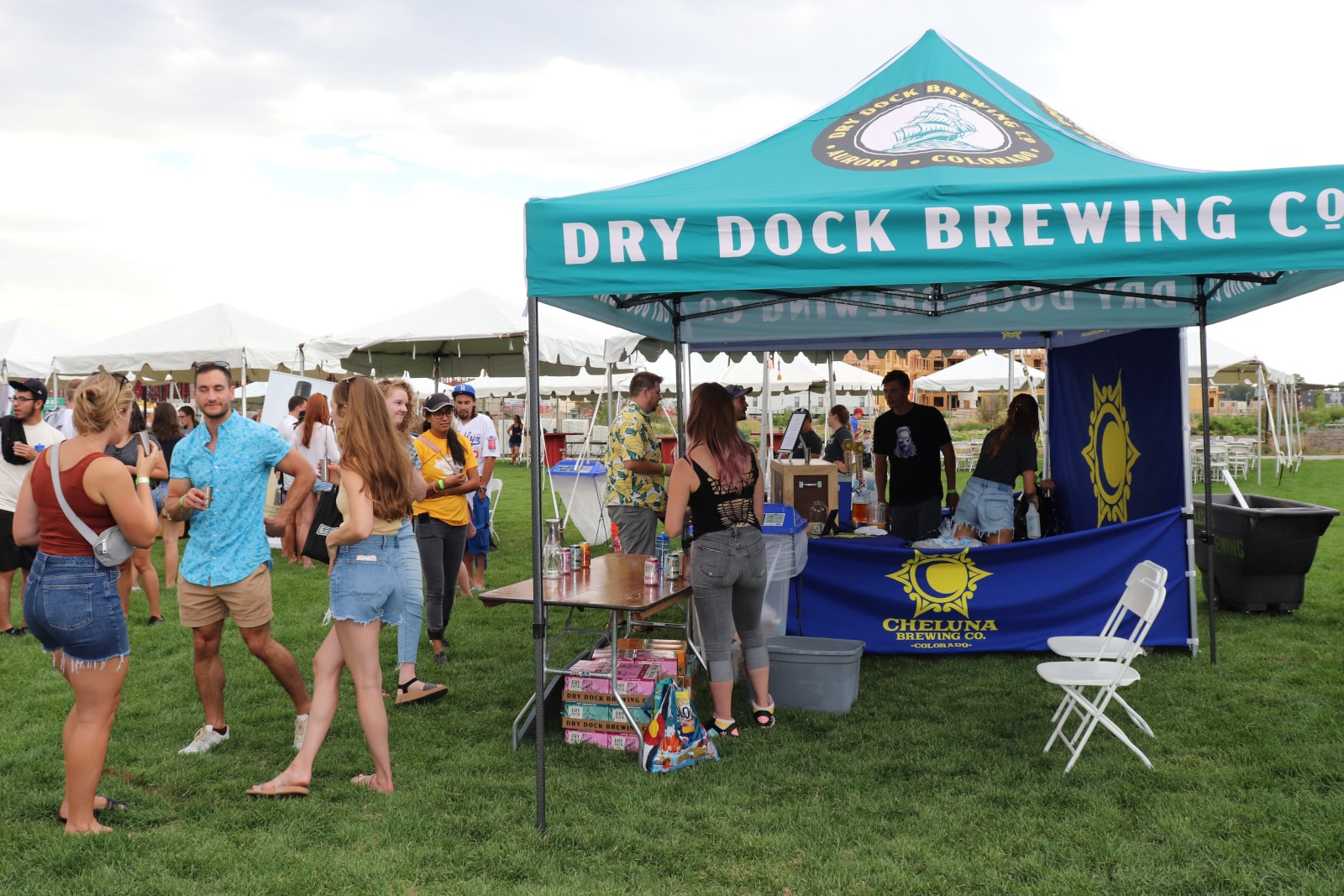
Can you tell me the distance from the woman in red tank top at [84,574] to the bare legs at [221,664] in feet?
2.12

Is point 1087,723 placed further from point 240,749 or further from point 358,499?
point 240,749

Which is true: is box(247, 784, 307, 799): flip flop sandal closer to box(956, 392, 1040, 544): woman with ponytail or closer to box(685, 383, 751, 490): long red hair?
box(685, 383, 751, 490): long red hair

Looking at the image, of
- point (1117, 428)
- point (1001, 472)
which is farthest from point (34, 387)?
point (1117, 428)

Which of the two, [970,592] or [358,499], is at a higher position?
[358,499]

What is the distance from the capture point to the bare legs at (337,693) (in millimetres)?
3627

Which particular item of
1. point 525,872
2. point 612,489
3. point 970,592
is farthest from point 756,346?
point 525,872

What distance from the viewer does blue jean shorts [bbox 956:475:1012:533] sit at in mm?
6359

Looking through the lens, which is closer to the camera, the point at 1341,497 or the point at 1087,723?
the point at 1087,723

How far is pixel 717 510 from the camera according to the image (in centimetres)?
424

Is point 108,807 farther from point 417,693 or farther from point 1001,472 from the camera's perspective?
point 1001,472

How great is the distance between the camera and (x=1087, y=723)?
422 centimetres

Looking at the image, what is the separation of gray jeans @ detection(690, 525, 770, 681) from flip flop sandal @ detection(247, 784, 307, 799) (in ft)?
5.76

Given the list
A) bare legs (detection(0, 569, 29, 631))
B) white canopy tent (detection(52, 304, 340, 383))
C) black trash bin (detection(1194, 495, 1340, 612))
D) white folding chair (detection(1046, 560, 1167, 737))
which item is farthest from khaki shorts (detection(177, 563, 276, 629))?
white canopy tent (detection(52, 304, 340, 383))

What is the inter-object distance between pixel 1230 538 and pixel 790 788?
482 cm
